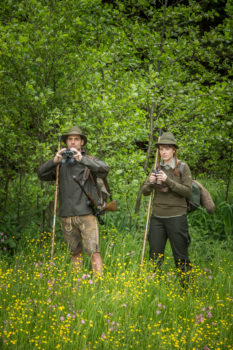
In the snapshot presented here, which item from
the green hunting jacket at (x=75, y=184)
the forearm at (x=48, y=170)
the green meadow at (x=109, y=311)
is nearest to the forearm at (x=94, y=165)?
the green hunting jacket at (x=75, y=184)

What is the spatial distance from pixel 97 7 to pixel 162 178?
422 centimetres

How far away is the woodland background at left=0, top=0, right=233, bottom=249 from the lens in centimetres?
552

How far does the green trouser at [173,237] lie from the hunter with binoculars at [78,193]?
0.77 metres

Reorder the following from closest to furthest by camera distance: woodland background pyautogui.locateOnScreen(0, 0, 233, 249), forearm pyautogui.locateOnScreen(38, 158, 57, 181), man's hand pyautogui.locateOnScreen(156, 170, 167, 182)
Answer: man's hand pyautogui.locateOnScreen(156, 170, 167, 182)
forearm pyautogui.locateOnScreen(38, 158, 57, 181)
woodland background pyautogui.locateOnScreen(0, 0, 233, 249)

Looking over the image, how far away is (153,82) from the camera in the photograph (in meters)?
6.36

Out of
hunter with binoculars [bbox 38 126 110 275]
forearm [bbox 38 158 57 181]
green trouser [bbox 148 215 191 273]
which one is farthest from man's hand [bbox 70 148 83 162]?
green trouser [bbox 148 215 191 273]

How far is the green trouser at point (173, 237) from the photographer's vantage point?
4.76 metres

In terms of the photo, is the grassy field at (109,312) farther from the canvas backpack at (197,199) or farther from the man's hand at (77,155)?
the man's hand at (77,155)

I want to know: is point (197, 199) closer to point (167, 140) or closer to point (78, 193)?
point (167, 140)

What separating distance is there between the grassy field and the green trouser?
256mm

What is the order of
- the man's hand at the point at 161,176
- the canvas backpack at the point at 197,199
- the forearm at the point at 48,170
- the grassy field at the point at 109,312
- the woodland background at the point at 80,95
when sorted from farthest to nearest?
the woodland background at the point at 80,95, the canvas backpack at the point at 197,199, the forearm at the point at 48,170, the man's hand at the point at 161,176, the grassy field at the point at 109,312

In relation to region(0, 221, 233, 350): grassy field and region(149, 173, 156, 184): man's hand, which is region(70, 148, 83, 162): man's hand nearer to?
region(149, 173, 156, 184): man's hand

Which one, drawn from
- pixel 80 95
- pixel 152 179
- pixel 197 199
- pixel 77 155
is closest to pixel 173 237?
pixel 197 199

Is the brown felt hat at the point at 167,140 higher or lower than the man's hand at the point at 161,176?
higher
